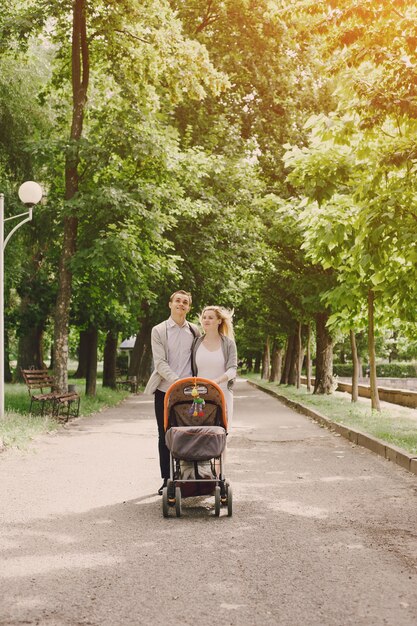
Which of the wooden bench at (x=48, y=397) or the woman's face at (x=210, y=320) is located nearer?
the woman's face at (x=210, y=320)

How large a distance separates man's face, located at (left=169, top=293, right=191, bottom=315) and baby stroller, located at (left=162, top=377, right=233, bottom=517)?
0.93 metres

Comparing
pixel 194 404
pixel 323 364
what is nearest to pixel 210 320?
pixel 194 404

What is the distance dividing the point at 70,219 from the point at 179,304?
10.9 metres

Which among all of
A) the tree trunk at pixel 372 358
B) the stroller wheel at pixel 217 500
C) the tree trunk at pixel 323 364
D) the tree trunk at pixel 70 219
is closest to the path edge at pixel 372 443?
the tree trunk at pixel 372 358

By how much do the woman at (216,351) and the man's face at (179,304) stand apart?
23 centimetres

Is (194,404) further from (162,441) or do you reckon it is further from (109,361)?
(109,361)

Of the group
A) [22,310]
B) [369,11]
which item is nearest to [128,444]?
[369,11]

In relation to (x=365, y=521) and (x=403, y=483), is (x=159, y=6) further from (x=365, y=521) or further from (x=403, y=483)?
(x=365, y=521)

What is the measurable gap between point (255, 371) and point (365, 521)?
250 feet

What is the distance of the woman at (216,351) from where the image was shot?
727cm

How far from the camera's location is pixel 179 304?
745cm

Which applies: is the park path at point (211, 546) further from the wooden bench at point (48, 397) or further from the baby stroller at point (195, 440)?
the wooden bench at point (48, 397)

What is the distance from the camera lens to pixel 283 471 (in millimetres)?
9461

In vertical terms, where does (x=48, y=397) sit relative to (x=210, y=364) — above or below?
below
